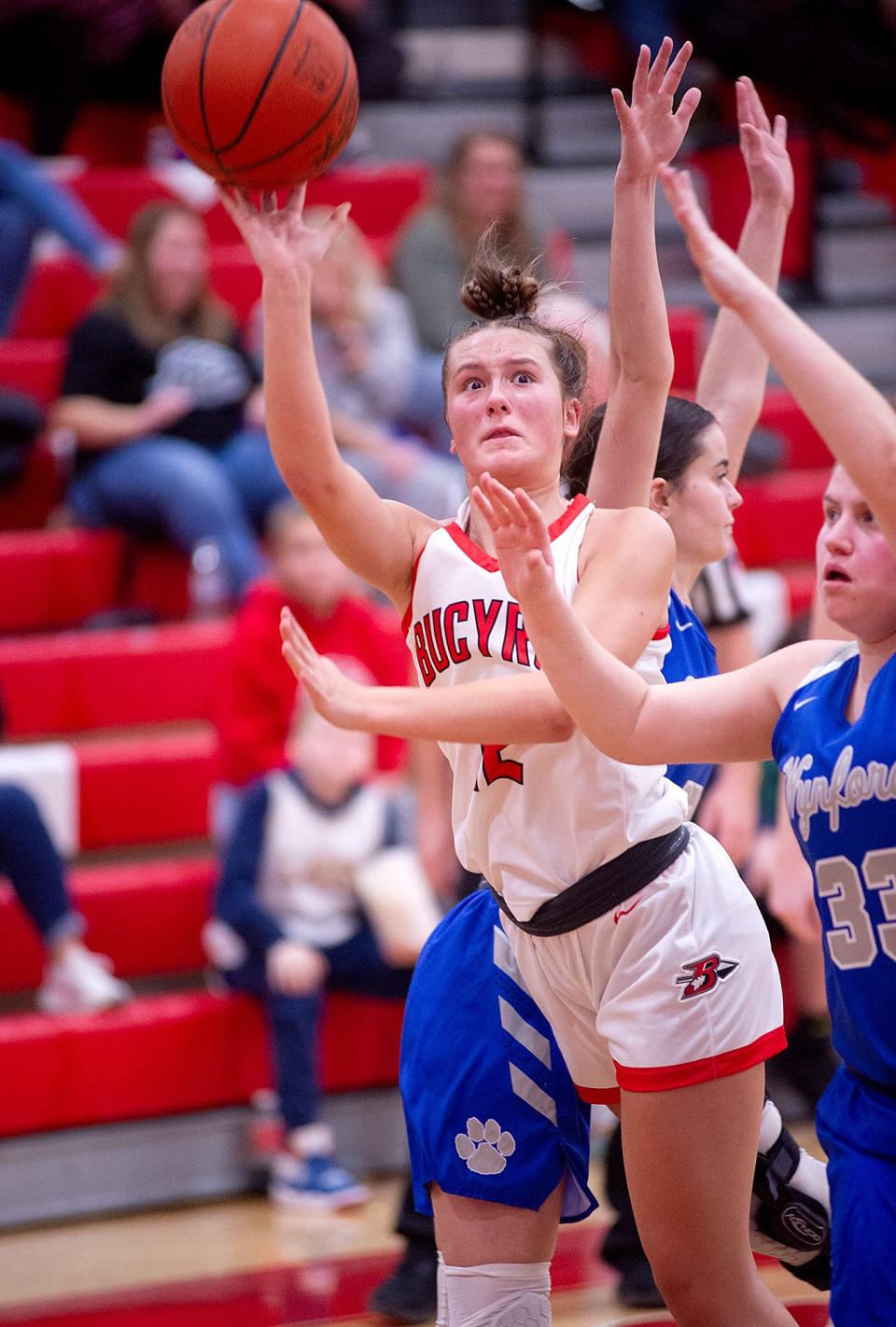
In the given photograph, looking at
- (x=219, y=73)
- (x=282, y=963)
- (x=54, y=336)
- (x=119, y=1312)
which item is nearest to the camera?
(x=219, y=73)

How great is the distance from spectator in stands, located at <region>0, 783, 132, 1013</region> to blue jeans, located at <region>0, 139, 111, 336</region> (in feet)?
7.52

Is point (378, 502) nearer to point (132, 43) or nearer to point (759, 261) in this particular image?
point (759, 261)

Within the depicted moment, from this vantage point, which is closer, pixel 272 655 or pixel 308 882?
pixel 308 882

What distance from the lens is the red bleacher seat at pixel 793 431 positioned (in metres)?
7.17

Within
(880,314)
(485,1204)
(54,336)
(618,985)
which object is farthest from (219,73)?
(880,314)

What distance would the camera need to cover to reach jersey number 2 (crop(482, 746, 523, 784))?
8.55 ft

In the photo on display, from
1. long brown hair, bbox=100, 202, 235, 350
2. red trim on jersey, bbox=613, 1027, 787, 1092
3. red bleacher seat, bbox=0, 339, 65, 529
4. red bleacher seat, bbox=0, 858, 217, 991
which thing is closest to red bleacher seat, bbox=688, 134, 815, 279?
long brown hair, bbox=100, 202, 235, 350

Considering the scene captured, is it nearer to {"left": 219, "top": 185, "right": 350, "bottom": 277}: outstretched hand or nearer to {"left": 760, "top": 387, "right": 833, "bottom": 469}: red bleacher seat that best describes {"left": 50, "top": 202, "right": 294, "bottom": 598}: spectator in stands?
{"left": 760, "top": 387, "right": 833, "bottom": 469}: red bleacher seat

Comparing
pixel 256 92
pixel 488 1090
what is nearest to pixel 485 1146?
pixel 488 1090

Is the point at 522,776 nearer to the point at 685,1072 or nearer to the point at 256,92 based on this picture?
the point at 685,1072

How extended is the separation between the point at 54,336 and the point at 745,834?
3.77 meters

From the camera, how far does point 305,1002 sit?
4.65 meters

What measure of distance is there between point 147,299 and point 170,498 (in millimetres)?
673

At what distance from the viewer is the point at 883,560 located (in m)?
2.27
